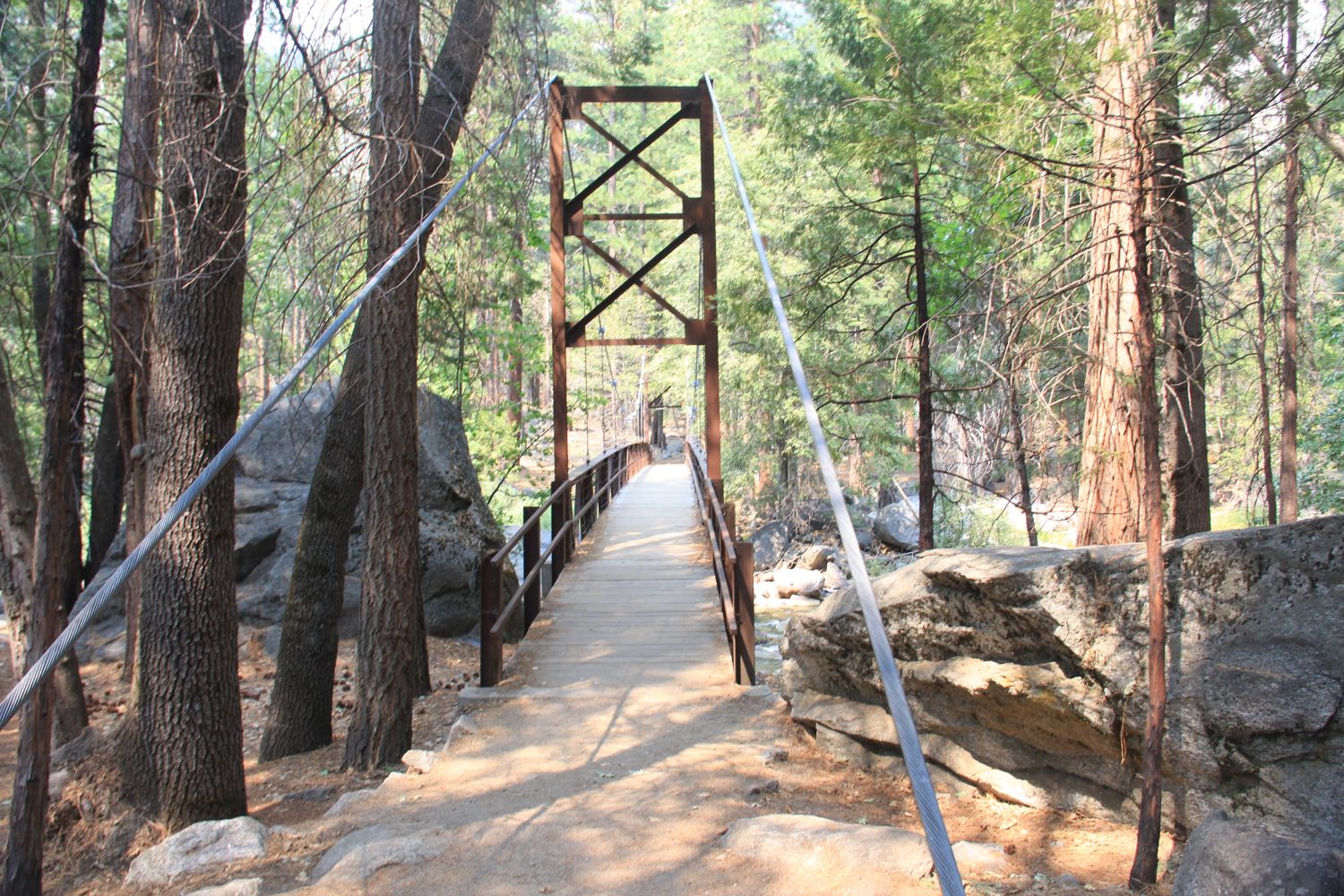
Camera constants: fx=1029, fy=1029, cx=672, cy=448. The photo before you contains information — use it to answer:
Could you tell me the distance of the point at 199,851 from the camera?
161 inches

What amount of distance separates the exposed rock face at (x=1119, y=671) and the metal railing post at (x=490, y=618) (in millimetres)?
2314

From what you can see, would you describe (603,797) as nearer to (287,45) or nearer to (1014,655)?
(1014,655)

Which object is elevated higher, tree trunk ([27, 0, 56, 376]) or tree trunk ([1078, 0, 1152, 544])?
tree trunk ([27, 0, 56, 376])

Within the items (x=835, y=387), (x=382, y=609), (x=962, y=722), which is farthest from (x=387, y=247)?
(x=835, y=387)

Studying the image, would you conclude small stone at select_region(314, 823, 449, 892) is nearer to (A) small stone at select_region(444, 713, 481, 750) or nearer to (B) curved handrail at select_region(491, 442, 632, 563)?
(A) small stone at select_region(444, 713, 481, 750)

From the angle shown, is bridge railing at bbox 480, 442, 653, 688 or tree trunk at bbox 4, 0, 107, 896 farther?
bridge railing at bbox 480, 442, 653, 688

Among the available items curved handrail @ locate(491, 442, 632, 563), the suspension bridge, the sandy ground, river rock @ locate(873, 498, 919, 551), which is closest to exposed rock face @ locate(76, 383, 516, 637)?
the suspension bridge

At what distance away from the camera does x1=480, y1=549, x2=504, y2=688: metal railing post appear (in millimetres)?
6336

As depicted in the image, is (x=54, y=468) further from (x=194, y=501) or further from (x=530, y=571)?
(x=530, y=571)

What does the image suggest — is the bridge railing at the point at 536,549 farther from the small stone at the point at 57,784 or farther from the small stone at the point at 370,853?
the small stone at the point at 370,853

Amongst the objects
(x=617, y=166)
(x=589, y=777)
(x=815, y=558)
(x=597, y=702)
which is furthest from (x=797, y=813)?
(x=815, y=558)

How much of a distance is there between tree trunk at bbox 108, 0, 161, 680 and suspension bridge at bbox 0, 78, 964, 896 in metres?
1.61

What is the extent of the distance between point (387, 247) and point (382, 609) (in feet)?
6.55

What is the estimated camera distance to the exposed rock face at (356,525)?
34.2 feet
